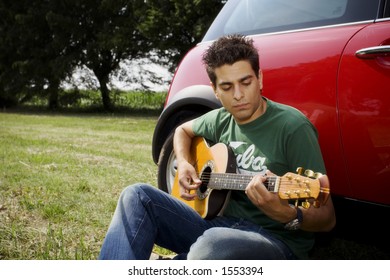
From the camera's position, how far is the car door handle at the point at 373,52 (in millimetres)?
1946

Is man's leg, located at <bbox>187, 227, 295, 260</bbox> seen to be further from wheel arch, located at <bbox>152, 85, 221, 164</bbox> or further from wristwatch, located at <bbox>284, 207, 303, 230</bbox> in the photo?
wheel arch, located at <bbox>152, 85, 221, 164</bbox>

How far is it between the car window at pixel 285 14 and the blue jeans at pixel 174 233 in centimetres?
126

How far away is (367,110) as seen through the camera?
199 cm

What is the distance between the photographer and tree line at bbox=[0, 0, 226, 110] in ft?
80.5

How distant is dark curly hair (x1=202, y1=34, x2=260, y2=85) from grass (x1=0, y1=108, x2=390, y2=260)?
122 cm

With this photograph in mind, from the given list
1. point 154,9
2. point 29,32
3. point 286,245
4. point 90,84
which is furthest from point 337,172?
point 29,32

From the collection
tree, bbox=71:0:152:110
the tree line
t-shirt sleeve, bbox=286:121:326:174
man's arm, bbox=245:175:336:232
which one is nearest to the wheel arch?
t-shirt sleeve, bbox=286:121:326:174

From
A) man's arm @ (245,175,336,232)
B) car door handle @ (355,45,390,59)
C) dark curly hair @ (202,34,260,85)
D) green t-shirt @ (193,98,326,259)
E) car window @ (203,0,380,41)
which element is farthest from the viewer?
car window @ (203,0,380,41)

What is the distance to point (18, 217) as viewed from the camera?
3.27 m

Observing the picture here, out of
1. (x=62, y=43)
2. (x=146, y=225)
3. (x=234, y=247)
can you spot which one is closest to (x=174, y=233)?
(x=146, y=225)

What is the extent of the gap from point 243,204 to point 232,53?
0.76 metres

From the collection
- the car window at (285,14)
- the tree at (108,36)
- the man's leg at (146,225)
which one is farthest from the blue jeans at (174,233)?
the tree at (108,36)
